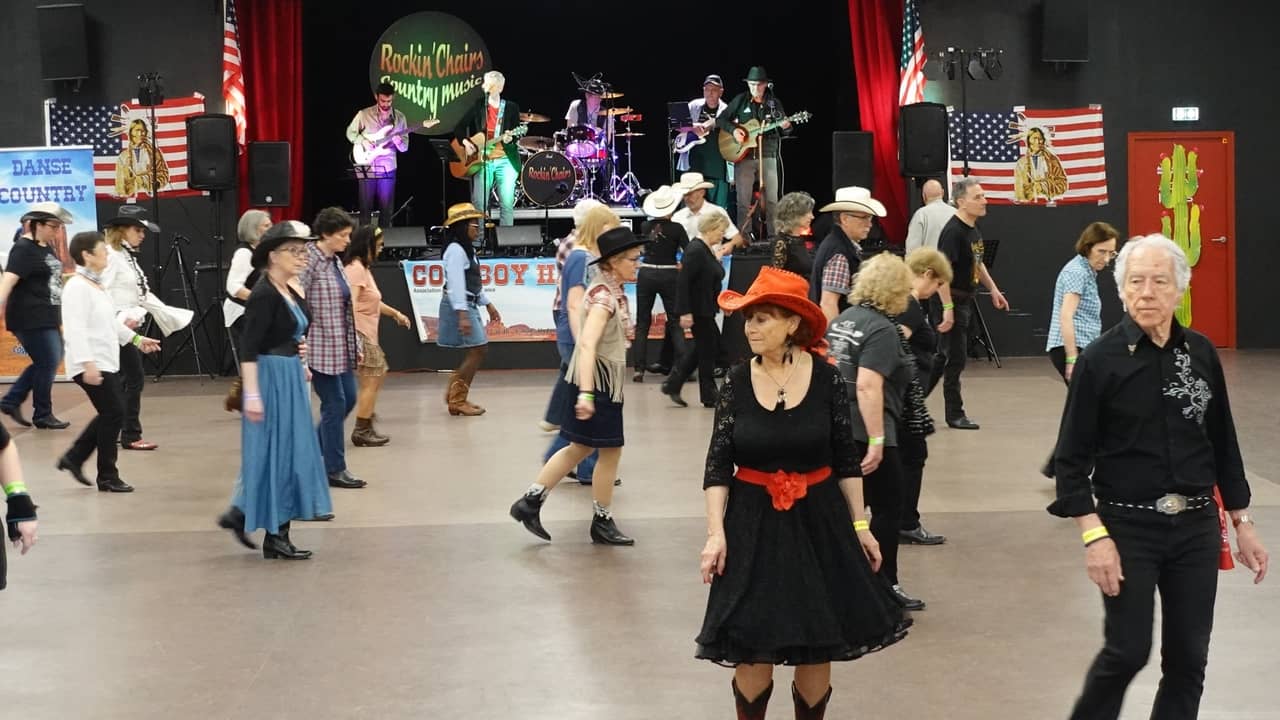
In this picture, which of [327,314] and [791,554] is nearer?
[791,554]

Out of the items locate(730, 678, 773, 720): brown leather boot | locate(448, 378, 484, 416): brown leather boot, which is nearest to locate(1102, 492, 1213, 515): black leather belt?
locate(730, 678, 773, 720): brown leather boot

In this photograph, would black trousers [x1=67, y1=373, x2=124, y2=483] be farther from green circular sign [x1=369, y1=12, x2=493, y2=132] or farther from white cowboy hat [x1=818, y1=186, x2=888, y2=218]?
green circular sign [x1=369, y1=12, x2=493, y2=132]

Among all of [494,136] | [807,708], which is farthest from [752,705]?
[494,136]

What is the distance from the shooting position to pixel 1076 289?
751 cm

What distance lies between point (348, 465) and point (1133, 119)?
30.2ft

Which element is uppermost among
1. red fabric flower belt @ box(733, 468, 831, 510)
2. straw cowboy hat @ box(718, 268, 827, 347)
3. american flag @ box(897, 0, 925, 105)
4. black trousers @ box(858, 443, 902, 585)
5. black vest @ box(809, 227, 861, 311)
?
american flag @ box(897, 0, 925, 105)

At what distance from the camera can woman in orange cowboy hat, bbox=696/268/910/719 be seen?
370 cm

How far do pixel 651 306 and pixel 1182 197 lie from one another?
5.77 m

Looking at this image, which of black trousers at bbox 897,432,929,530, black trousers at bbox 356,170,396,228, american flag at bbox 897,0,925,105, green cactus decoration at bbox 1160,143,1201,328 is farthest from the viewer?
black trousers at bbox 356,170,396,228

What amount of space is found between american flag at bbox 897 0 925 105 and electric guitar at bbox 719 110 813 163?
1.04 meters

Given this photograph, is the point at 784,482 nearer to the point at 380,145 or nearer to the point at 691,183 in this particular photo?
the point at 691,183

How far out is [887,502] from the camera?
5359 mm

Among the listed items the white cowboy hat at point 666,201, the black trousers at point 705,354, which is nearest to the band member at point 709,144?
the white cowboy hat at point 666,201

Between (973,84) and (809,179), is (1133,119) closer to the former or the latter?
(973,84)
